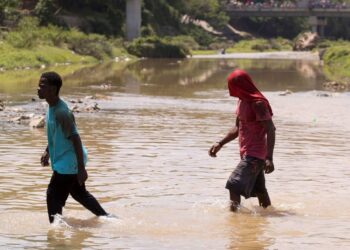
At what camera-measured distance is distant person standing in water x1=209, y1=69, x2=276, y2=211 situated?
9.05m

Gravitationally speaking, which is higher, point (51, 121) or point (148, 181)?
point (51, 121)

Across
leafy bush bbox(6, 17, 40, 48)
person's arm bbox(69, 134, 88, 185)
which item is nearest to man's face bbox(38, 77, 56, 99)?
person's arm bbox(69, 134, 88, 185)

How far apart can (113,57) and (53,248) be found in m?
56.0

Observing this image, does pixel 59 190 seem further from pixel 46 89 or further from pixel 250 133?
pixel 250 133

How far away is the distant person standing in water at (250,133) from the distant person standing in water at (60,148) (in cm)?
169

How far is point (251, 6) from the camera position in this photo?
12006 centimetres

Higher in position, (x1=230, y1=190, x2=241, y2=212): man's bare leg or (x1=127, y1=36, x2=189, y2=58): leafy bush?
(x1=230, y1=190, x2=241, y2=212): man's bare leg

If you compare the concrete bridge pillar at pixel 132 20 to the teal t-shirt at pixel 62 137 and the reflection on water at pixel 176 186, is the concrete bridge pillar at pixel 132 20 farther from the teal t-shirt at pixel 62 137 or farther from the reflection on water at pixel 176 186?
the teal t-shirt at pixel 62 137

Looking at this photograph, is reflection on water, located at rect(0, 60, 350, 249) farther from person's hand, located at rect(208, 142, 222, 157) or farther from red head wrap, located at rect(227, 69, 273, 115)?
red head wrap, located at rect(227, 69, 273, 115)

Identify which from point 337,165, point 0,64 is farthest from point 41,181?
point 0,64

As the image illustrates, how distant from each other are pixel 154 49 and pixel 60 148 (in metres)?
64.5

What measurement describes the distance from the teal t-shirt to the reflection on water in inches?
25.7

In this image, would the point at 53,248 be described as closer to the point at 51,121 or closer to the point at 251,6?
the point at 51,121

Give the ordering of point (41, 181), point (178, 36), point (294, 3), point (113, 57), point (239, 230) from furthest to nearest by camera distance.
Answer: point (294, 3)
point (178, 36)
point (113, 57)
point (41, 181)
point (239, 230)
